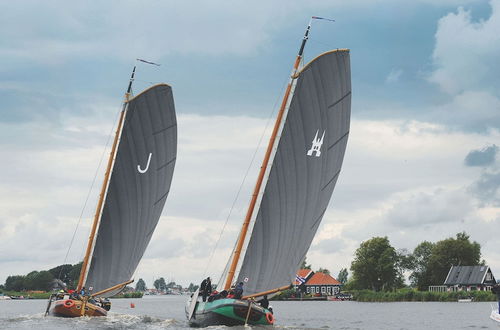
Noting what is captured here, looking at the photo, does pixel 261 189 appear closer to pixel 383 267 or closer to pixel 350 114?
pixel 350 114

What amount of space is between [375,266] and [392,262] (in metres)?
3.41

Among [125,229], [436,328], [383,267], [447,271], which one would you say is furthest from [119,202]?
[447,271]

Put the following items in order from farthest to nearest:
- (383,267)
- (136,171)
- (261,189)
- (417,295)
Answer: (383,267) < (417,295) < (136,171) < (261,189)

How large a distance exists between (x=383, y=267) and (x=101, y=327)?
108 meters

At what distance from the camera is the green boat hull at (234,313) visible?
112 feet

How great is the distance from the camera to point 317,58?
36.8 meters

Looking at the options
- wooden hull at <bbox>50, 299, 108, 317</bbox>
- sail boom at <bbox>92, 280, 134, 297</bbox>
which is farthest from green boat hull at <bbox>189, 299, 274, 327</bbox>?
sail boom at <bbox>92, 280, 134, 297</bbox>

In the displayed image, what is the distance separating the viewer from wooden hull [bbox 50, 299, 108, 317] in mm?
45281

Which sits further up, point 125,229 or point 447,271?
point 447,271

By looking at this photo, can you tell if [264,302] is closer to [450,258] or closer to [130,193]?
[130,193]

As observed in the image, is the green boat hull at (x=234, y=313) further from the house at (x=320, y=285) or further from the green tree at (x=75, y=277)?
the house at (x=320, y=285)

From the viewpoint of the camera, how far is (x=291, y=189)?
3600 cm

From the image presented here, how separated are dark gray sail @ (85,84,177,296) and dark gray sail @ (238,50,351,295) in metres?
16.0

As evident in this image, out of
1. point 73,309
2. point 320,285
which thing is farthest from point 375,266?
point 73,309
